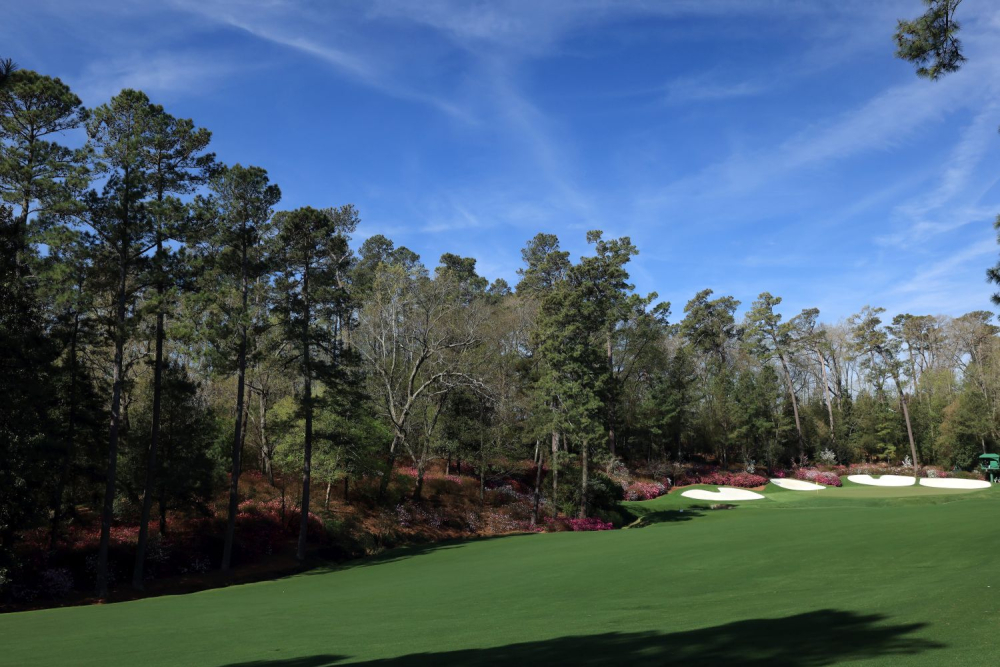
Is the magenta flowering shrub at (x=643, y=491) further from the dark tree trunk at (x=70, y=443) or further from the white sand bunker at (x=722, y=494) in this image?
the dark tree trunk at (x=70, y=443)

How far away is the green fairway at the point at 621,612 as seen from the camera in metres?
6.69

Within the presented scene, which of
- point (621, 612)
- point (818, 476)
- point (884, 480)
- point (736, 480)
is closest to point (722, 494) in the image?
point (736, 480)

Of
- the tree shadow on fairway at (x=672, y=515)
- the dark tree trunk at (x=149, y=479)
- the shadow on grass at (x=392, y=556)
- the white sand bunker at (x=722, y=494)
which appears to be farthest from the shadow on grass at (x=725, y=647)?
the white sand bunker at (x=722, y=494)

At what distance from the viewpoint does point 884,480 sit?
48031 mm

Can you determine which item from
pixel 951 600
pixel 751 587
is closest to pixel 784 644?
pixel 951 600

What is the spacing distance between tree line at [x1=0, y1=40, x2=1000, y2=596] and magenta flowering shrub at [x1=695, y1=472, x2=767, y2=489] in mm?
4329

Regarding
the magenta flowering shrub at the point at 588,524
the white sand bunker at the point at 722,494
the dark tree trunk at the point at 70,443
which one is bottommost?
the magenta flowering shrub at the point at 588,524

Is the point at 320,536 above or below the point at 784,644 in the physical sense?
below

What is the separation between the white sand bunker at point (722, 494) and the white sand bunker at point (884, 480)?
47.3ft

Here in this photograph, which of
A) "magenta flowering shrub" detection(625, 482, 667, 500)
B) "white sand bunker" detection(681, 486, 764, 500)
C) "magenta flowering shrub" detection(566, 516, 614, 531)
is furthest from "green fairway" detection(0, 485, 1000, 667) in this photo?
"magenta flowering shrub" detection(625, 482, 667, 500)

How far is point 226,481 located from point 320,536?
5.60 metres

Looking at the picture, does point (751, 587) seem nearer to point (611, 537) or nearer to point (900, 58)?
point (900, 58)

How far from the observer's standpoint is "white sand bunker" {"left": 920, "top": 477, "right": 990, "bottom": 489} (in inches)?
1698

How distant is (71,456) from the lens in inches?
775
